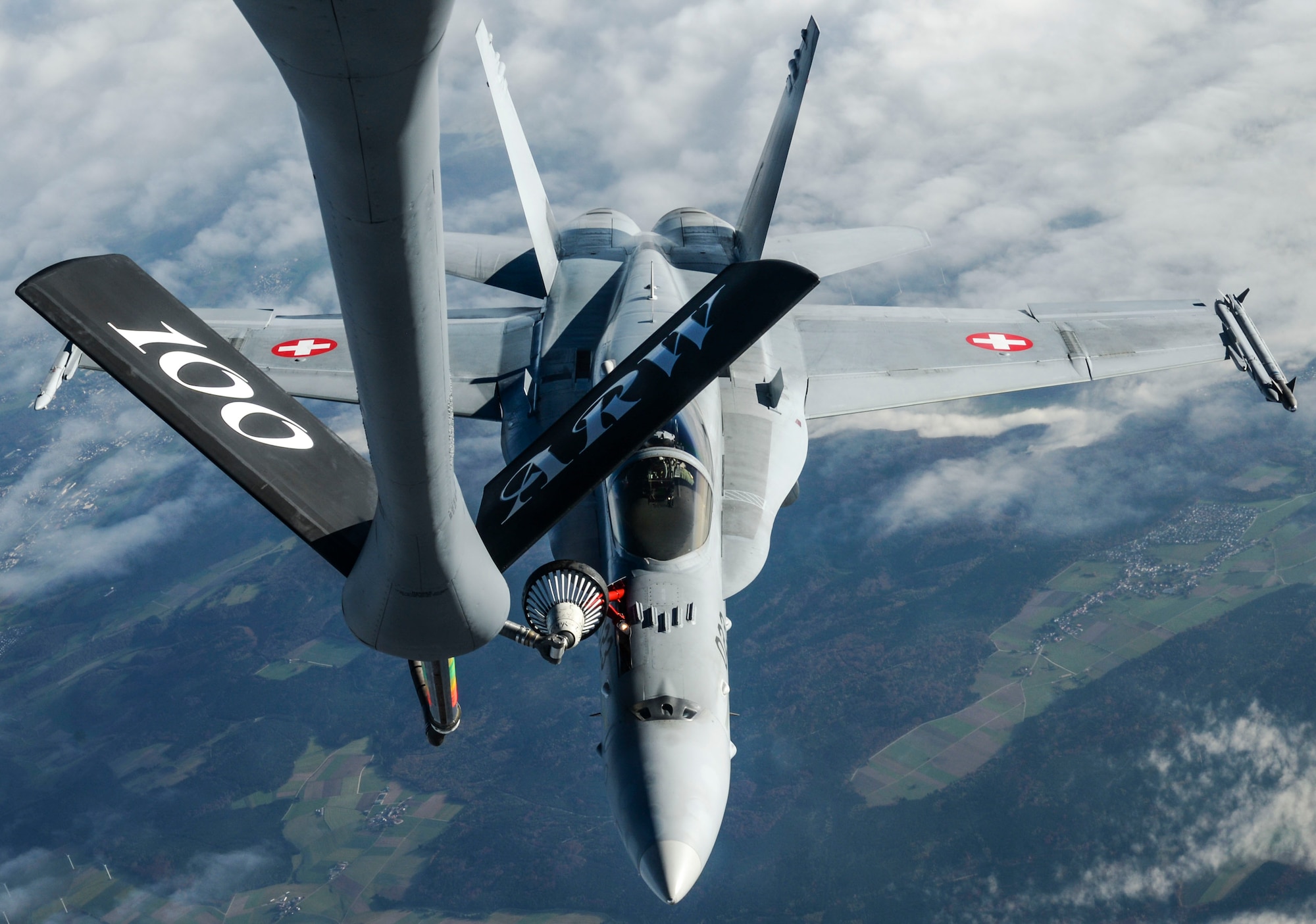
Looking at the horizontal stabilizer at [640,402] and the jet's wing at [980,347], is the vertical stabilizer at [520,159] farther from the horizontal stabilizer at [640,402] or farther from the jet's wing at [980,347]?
the horizontal stabilizer at [640,402]

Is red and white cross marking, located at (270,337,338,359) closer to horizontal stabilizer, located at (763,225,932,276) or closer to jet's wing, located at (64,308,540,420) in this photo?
jet's wing, located at (64,308,540,420)

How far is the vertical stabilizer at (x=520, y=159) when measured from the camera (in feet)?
75.5

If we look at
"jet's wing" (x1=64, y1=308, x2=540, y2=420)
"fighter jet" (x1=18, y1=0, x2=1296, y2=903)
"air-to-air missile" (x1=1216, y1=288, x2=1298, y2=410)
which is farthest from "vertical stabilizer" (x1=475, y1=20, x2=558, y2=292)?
"air-to-air missile" (x1=1216, y1=288, x2=1298, y2=410)

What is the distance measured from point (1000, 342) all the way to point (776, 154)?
8306mm

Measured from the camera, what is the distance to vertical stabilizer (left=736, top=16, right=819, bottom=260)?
2253cm

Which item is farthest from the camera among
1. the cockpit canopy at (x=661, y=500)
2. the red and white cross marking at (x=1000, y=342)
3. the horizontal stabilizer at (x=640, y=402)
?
the red and white cross marking at (x=1000, y=342)

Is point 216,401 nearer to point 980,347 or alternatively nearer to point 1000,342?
point 980,347

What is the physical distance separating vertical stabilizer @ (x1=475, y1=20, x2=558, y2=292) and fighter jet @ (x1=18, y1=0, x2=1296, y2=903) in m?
0.14

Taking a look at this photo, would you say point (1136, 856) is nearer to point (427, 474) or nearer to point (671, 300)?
point (671, 300)

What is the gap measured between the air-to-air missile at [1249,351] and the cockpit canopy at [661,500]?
14885mm

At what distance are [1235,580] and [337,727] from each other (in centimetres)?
17281

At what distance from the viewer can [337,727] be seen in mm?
146375

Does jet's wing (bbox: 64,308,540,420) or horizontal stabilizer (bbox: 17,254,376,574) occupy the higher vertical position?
horizontal stabilizer (bbox: 17,254,376,574)

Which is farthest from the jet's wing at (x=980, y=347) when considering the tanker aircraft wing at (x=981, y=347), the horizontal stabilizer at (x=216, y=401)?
the horizontal stabilizer at (x=216, y=401)
